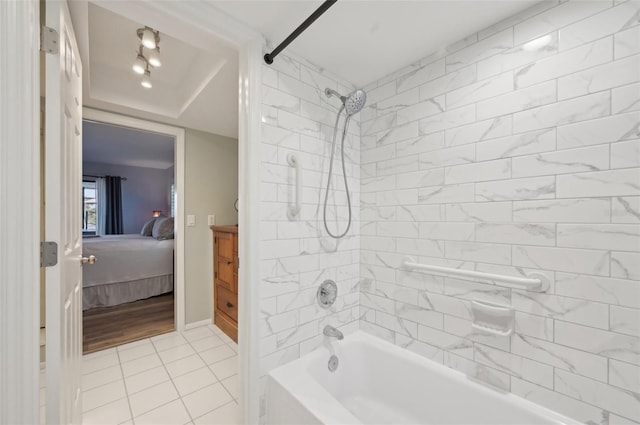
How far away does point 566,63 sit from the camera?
1.12m

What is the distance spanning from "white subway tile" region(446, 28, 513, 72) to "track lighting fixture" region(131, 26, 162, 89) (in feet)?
5.89

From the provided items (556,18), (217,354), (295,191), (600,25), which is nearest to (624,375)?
(600,25)

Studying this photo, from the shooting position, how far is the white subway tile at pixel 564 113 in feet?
3.42

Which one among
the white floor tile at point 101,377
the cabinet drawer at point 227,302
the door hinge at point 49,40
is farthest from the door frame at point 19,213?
the cabinet drawer at point 227,302

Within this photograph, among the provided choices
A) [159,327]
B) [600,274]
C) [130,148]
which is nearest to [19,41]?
[600,274]

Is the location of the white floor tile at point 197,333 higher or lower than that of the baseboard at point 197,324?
lower

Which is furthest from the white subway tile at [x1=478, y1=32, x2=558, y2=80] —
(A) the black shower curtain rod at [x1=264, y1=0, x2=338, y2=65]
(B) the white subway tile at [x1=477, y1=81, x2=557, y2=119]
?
(A) the black shower curtain rod at [x1=264, y1=0, x2=338, y2=65]

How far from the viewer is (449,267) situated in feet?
4.80

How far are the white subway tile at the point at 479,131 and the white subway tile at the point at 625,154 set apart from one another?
0.37m

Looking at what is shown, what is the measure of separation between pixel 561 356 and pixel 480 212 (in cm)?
68

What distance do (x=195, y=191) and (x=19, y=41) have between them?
2.15m

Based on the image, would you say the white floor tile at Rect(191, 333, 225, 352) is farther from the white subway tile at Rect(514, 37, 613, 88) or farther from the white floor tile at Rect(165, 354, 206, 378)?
the white subway tile at Rect(514, 37, 613, 88)

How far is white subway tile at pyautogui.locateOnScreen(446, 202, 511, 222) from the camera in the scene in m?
1.28

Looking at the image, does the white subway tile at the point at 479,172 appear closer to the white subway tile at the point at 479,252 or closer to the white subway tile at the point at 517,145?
the white subway tile at the point at 517,145
